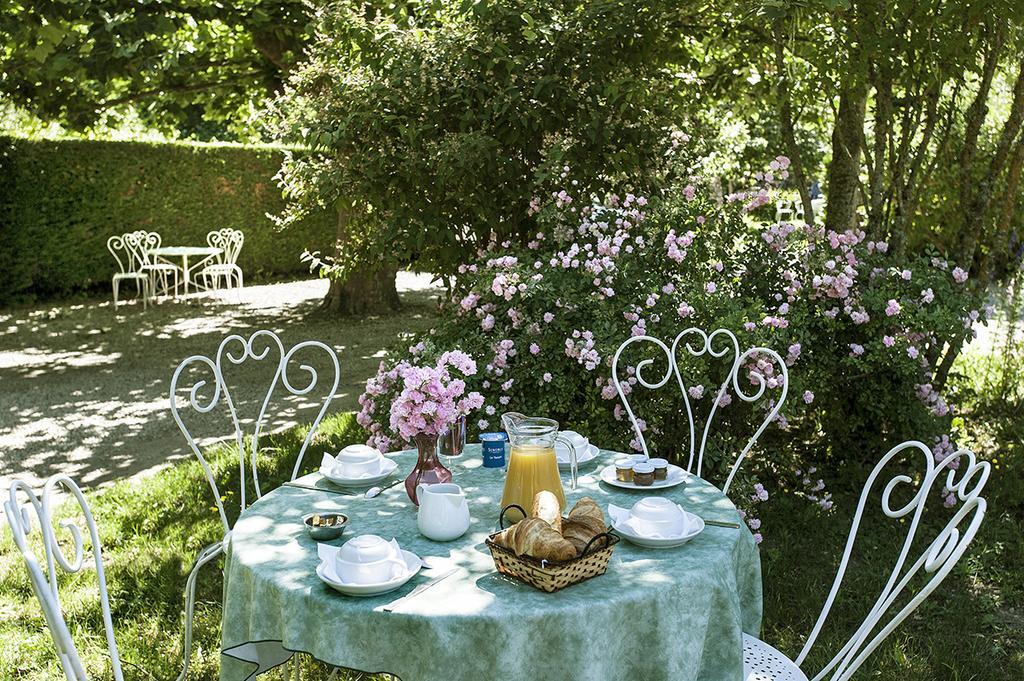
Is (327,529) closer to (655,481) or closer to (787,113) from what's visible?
(655,481)

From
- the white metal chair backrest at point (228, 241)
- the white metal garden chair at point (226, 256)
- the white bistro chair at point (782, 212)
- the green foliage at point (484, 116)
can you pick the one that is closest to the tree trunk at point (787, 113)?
the white bistro chair at point (782, 212)

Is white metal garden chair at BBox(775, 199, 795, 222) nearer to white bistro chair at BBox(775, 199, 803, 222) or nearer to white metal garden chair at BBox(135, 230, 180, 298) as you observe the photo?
white bistro chair at BBox(775, 199, 803, 222)

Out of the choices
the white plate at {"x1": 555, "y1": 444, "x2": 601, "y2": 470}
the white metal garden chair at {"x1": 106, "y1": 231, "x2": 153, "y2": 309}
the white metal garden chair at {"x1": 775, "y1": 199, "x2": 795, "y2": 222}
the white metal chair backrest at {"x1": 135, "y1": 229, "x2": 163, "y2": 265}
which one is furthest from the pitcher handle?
the white metal chair backrest at {"x1": 135, "y1": 229, "x2": 163, "y2": 265}

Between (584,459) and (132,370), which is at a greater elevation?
(584,459)

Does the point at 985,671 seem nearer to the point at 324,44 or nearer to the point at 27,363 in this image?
the point at 324,44

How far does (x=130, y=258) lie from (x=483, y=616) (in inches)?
429

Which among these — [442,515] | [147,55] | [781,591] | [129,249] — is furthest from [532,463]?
[129,249]

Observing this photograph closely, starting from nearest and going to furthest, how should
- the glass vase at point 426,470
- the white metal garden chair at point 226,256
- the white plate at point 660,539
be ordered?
1. the white plate at point 660,539
2. the glass vase at point 426,470
3. the white metal garden chair at point 226,256

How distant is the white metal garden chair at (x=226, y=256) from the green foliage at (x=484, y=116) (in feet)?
24.0

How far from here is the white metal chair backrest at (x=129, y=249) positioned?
1148cm

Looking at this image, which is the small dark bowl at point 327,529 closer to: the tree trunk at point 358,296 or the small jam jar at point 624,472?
the small jam jar at point 624,472

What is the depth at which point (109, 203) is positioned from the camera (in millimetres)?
12242

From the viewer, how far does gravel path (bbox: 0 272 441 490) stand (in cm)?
553

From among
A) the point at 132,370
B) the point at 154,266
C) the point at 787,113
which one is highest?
the point at 787,113
